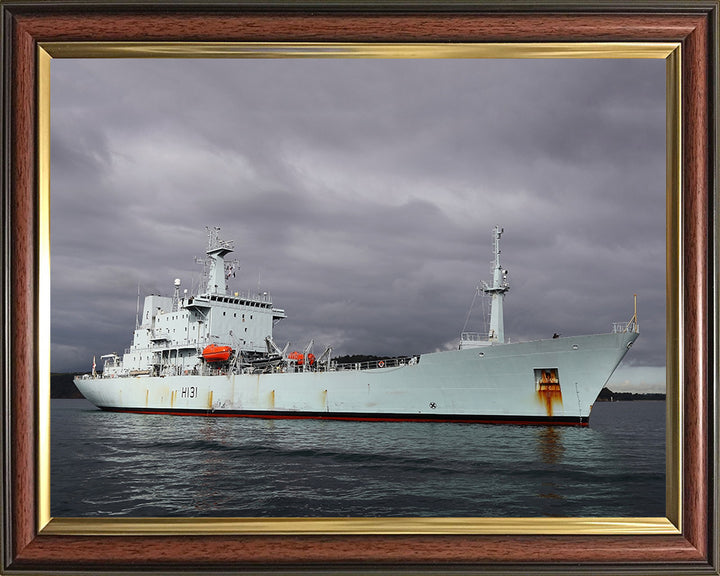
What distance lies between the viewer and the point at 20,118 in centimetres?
335

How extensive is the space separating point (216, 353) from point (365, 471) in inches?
866

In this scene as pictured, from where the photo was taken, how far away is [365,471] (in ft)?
34.6

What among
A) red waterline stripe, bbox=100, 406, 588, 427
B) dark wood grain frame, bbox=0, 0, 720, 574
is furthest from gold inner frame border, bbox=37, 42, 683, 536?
red waterline stripe, bbox=100, 406, 588, 427

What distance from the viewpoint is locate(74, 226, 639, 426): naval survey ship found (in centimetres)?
2069

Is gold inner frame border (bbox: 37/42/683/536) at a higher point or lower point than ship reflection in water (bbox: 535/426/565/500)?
higher

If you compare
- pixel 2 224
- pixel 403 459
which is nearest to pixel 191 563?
pixel 2 224

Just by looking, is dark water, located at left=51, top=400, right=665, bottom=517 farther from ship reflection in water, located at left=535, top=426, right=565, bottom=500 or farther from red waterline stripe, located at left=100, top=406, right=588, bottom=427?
red waterline stripe, located at left=100, top=406, right=588, bottom=427

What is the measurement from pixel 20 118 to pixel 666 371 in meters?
4.19

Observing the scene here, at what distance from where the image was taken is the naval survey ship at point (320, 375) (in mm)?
20688

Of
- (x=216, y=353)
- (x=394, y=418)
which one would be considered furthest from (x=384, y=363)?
(x=216, y=353)

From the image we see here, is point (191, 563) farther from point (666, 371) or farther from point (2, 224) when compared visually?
point (666, 371)

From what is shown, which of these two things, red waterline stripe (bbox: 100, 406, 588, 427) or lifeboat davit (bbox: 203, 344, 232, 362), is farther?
lifeboat davit (bbox: 203, 344, 232, 362)

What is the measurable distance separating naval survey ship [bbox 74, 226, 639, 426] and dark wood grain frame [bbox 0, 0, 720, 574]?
8.49 m

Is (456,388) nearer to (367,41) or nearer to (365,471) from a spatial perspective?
(365,471)
